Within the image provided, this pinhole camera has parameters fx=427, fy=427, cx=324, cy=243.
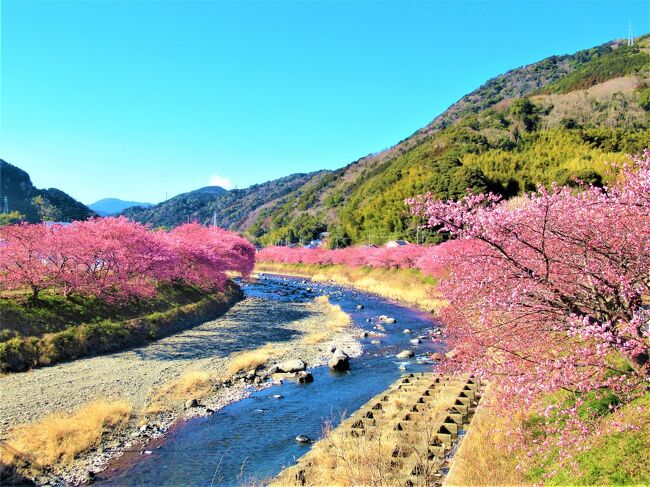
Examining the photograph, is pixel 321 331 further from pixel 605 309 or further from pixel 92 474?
pixel 605 309

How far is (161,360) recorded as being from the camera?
68.9 feet

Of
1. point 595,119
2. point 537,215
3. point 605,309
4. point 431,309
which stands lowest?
point 431,309

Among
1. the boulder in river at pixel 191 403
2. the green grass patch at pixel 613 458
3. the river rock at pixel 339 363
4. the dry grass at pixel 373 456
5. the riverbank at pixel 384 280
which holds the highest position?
the green grass patch at pixel 613 458

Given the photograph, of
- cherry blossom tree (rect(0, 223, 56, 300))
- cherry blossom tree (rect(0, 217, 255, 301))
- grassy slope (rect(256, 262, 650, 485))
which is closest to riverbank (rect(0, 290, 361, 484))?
cherry blossom tree (rect(0, 217, 255, 301))

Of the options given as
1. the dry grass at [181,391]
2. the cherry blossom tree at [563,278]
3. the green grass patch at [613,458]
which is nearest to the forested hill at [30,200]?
the dry grass at [181,391]

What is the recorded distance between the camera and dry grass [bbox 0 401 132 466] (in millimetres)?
11242

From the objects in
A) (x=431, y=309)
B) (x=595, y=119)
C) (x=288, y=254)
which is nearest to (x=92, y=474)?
(x=431, y=309)

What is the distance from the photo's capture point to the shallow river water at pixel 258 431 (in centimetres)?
1084

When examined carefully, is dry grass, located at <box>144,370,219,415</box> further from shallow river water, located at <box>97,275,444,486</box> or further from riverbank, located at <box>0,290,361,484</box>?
shallow river water, located at <box>97,275,444,486</box>

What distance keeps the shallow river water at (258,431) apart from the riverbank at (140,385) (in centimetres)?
83

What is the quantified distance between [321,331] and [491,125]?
323 feet

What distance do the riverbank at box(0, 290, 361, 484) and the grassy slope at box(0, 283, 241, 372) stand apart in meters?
0.89

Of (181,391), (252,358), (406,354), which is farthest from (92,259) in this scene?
(406,354)

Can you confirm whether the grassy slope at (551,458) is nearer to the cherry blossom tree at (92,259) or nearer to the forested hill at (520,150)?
the cherry blossom tree at (92,259)
